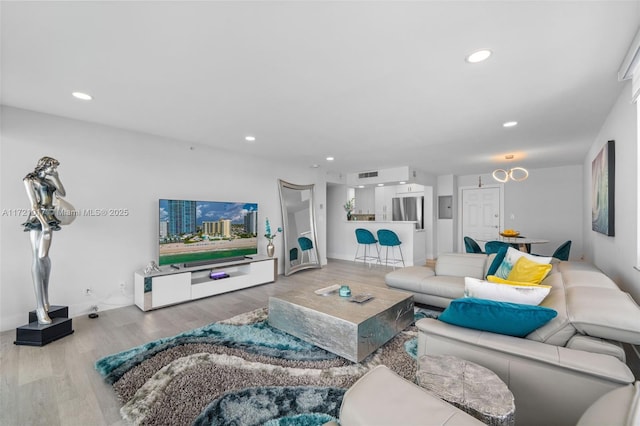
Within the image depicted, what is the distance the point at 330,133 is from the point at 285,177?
2282 millimetres

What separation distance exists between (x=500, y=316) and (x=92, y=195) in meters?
4.38

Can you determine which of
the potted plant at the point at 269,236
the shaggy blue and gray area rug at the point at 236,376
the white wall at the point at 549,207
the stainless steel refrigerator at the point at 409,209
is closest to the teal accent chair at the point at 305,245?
the potted plant at the point at 269,236

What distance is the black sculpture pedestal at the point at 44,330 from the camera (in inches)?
100

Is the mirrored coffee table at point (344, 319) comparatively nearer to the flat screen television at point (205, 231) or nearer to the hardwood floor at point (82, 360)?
the hardwood floor at point (82, 360)

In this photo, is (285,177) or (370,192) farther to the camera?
(370,192)

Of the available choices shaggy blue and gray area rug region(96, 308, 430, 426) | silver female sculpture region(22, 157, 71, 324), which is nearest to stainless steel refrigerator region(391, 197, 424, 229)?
shaggy blue and gray area rug region(96, 308, 430, 426)

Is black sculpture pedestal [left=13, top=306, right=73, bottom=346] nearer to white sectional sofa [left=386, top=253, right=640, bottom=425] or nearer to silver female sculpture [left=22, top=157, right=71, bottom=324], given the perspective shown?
silver female sculpture [left=22, top=157, right=71, bottom=324]

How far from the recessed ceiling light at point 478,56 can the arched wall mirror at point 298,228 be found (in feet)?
13.6

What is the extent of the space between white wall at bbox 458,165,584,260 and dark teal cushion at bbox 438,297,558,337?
6.63 metres

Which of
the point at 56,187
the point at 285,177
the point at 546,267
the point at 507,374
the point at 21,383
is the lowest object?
the point at 21,383

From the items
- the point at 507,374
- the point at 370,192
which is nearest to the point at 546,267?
the point at 507,374

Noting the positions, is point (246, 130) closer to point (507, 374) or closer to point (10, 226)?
point (10, 226)

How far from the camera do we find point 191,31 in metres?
1.67

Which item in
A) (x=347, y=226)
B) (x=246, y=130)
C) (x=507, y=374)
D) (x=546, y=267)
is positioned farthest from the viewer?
(x=347, y=226)
